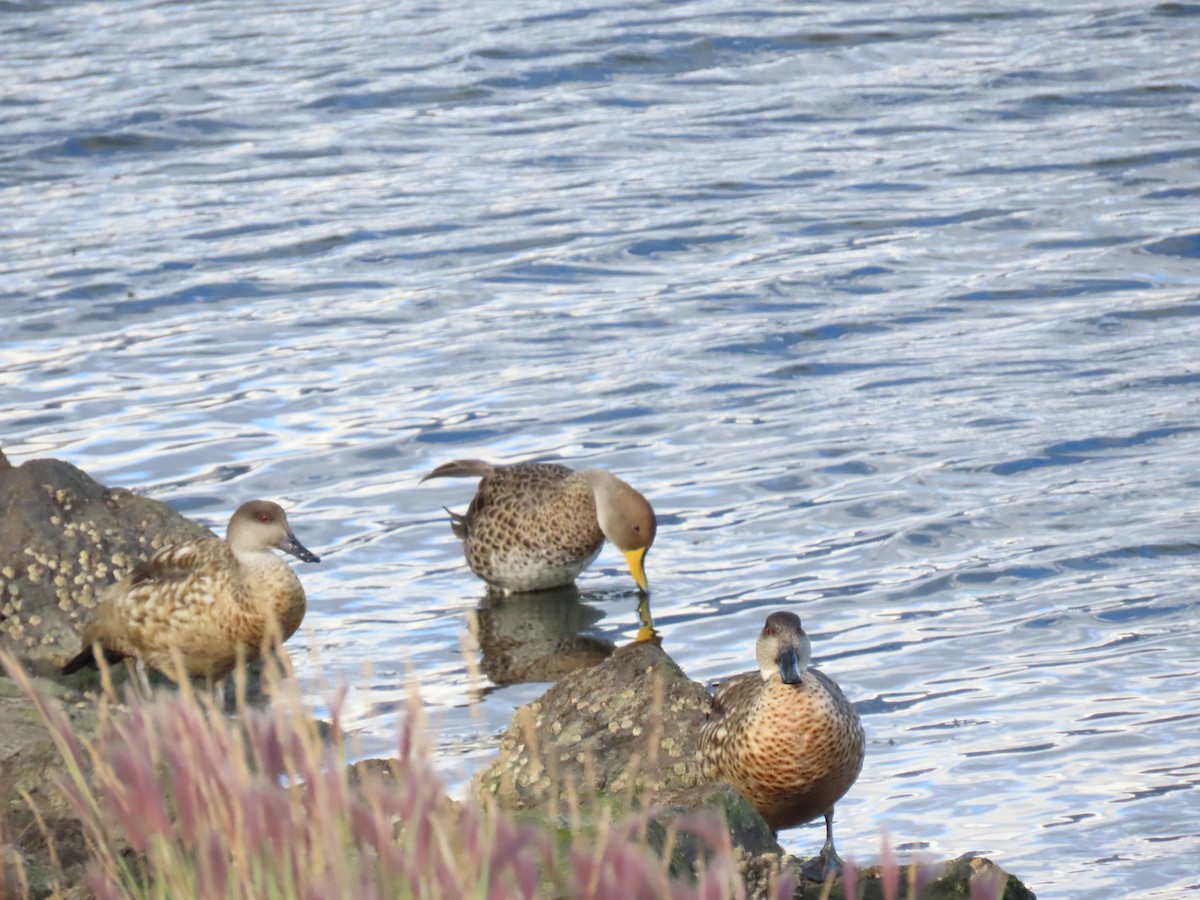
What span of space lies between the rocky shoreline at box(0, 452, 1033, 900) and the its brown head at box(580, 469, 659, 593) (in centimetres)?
66

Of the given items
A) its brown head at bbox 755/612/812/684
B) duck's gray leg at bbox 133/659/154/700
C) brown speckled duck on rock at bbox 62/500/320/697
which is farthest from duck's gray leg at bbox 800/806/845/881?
brown speckled duck on rock at bbox 62/500/320/697

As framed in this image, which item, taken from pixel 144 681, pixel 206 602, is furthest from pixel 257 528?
pixel 144 681

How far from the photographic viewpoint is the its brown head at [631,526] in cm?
941

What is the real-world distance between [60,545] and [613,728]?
10.1 ft

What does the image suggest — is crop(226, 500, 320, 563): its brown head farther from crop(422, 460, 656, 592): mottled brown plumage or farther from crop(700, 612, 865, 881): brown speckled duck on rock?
crop(700, 612, 865, 881): brown speckled duck on rock

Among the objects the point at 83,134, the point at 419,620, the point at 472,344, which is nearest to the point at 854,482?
the point at 419,620

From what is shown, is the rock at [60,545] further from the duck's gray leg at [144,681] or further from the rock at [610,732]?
the rock at [610,732]

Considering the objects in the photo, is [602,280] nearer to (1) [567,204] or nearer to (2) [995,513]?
(1) [567,204]

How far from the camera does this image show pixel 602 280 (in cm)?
1477

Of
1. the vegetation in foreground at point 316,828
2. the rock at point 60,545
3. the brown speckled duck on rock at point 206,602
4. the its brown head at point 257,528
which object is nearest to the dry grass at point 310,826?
the vegetation in foreground at point 316,828

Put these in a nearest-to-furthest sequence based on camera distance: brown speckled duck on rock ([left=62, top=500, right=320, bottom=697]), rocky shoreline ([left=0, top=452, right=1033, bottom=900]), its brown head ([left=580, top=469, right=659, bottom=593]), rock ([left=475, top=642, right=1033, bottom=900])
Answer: rocky shoreline ([left=0, top=452, right=1033, bottom=900]) < rock ([left=475, top=642, right=1033, bottom=900]) < brown speckled duck on rock ([left=62, top=500, right=320, bottom=697]) < its brown head ([left=580, top=469, right=659, bottom=593])

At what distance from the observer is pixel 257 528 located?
818 centimetres

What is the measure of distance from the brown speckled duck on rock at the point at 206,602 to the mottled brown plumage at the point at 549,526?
166cm

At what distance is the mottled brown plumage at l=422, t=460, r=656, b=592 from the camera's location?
9.45 metres
